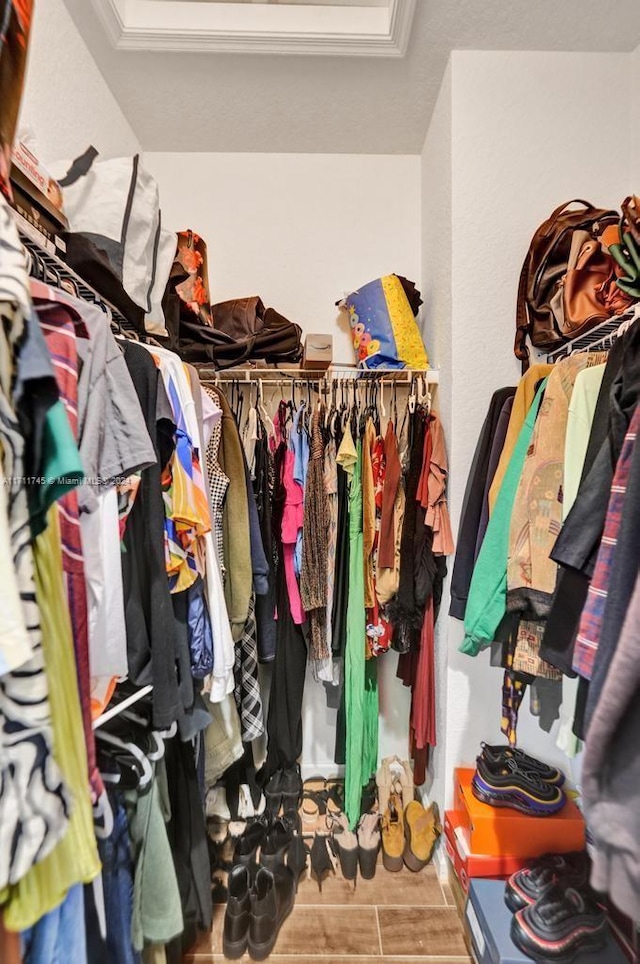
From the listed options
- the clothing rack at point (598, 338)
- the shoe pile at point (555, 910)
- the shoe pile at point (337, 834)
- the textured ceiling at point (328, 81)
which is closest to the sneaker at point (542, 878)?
the shoe pile at point (555, 910)

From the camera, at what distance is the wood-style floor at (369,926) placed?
1.17 m

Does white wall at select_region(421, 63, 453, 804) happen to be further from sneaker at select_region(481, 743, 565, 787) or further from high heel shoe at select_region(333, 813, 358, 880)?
high heel shoe at select_region(333, 813, 358, 880)

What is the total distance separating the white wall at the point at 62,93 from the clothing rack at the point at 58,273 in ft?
1.71

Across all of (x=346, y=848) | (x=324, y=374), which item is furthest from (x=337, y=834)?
(x=324, y=374)

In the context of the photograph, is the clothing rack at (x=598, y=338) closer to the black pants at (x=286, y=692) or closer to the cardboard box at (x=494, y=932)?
the black pants at (x=286, y=692)

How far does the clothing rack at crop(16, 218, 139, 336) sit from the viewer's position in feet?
2.36

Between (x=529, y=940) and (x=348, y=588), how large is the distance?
934 millimetres

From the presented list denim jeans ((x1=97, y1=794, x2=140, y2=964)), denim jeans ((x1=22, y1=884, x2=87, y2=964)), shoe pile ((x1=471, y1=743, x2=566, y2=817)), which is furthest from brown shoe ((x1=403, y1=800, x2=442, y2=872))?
denim jeans ((x1=22, y1=884, x2=87, y2=964))

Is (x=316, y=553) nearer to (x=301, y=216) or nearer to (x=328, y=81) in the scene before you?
(x=301, y=216)

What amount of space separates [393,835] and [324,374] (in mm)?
1656

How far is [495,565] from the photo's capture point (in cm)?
105

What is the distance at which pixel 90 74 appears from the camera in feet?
4.53

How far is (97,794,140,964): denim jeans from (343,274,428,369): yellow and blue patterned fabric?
4.84 feet

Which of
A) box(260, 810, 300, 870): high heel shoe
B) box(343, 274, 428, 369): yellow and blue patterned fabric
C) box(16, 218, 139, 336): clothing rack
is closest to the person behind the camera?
box(16, 218, 139, 336): clothing rack
